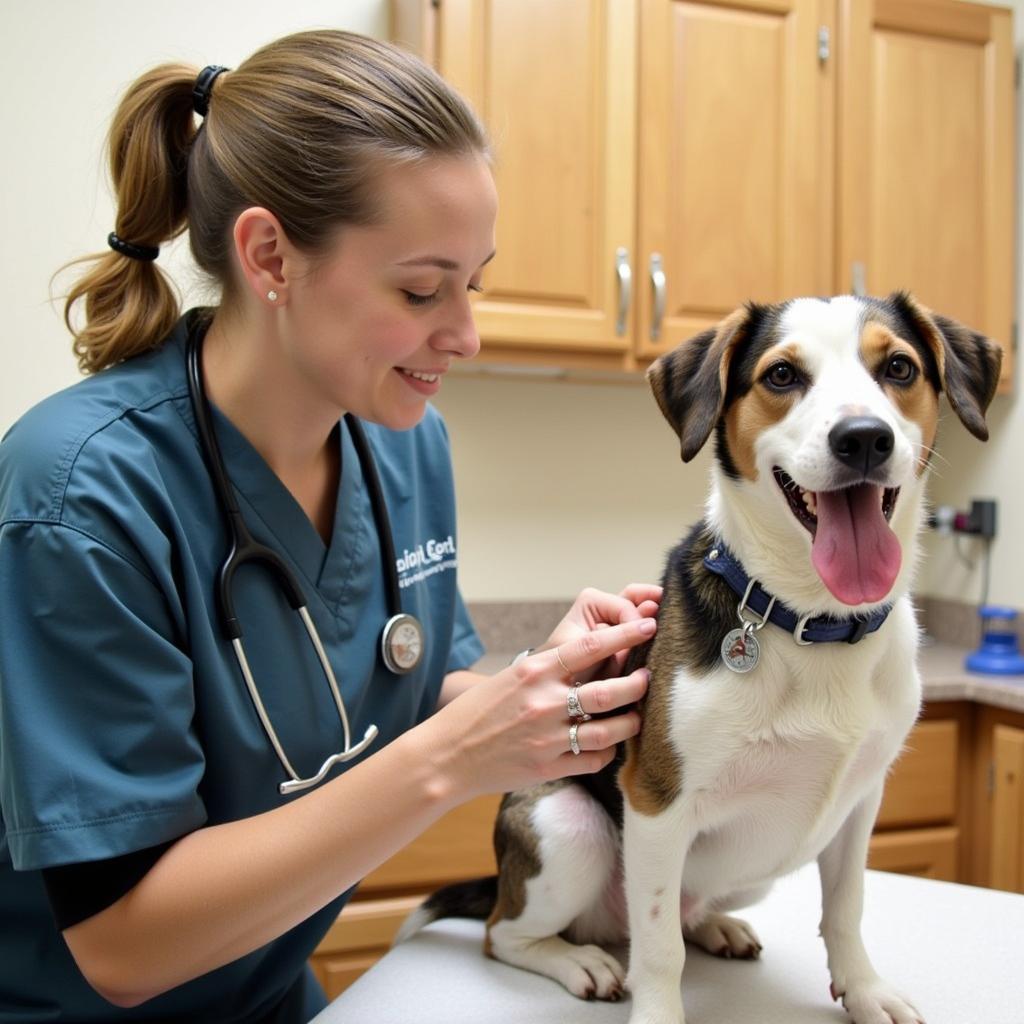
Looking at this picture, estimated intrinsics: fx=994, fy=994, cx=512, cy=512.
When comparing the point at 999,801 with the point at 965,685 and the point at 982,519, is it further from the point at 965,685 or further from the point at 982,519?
the point at 982,519

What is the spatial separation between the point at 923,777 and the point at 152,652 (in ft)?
6.01

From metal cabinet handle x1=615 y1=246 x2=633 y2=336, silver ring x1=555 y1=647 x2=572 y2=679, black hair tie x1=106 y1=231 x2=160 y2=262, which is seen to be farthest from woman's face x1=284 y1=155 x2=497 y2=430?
metal cabinet handle x1=615 y1=246 x2=633 y2=336

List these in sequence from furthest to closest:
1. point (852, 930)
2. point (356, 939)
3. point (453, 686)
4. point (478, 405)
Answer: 1. point (478, 405)
2. point (356, 939)
3. point (453, 686)
4. point (852, 930)

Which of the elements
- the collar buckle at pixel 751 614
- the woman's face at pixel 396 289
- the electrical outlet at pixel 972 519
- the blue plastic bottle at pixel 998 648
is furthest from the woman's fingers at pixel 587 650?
the electrical outlet at pixel 972 519

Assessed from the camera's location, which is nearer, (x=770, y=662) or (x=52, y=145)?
(x=770, y=662)

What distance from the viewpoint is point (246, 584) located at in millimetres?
1016

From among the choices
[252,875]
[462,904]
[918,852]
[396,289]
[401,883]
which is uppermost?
[396,289]

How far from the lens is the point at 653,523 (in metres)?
2.73

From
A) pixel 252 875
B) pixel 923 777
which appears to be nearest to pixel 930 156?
pixel 923 777

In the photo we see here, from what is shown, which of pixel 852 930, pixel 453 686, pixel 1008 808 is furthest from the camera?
pixel 1008 808

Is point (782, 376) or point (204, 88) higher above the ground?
point (204, 88)

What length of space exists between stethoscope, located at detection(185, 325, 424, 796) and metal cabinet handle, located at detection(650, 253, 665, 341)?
1.23 meters

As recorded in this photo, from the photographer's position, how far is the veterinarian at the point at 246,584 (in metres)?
0.84

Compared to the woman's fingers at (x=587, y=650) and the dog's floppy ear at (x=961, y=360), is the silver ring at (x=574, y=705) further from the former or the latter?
the dog's floppy ear at (x=961, y=360)
